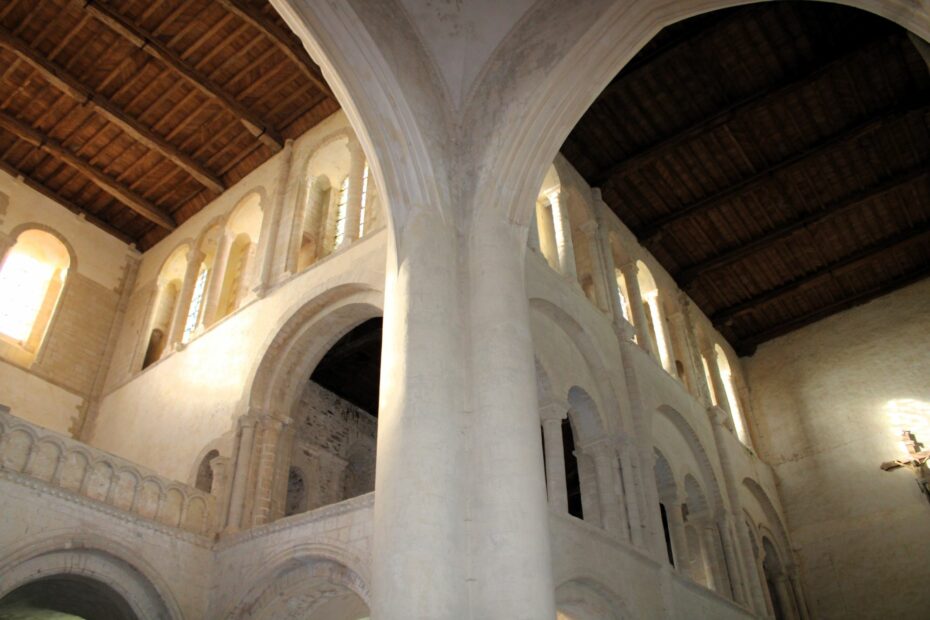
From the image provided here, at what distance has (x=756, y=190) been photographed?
1480 cm

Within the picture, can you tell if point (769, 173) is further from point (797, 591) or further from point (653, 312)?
point (797, 591)

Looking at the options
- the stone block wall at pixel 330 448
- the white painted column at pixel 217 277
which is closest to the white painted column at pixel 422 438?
the white painted column at pixel 217 277

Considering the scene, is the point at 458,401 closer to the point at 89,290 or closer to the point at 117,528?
the point at 117,528

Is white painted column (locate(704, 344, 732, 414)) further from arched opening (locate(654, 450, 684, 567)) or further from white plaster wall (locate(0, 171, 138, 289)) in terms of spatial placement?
white plaster wall (locate(0, 171, 138, 289))

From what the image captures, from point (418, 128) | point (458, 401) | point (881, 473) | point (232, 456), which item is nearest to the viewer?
point (458, 401)

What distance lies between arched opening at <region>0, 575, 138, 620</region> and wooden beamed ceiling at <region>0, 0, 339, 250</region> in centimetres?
725

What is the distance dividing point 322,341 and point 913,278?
12.8 meters

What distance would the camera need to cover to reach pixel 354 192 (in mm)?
11719

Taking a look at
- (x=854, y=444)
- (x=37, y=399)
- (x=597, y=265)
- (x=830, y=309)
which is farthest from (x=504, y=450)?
(x=830, y=309)

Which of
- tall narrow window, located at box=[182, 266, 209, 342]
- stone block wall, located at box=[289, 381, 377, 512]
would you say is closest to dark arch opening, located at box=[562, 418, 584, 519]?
stone block wall, located at box=[289, 381, 377, 512]

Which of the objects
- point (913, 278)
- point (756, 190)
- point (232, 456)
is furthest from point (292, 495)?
point (913, 278)

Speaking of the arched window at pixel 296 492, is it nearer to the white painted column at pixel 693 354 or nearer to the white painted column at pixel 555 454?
the white painted column at pixel 555 454

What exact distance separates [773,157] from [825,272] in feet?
12.7

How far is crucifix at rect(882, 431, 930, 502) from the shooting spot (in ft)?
48.1
